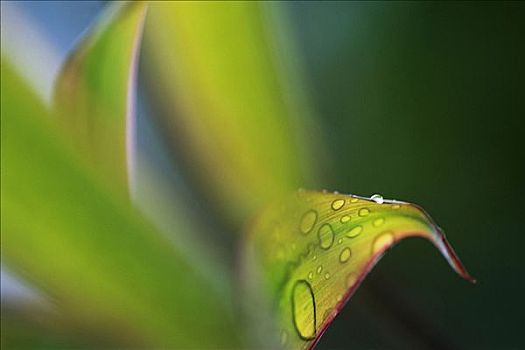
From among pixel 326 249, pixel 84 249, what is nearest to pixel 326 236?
pixel 326 249

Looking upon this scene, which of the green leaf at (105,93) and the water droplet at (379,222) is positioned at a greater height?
the green leaf at (105,93)

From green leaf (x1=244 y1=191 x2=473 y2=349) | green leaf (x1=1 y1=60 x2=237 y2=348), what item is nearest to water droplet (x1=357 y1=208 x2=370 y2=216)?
green leaf (x1=244 y1=191 x2=473 y2=349)

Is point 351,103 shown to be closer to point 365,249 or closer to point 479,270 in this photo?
point 479,270

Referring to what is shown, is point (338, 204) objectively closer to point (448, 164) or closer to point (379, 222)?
point (379, 222)

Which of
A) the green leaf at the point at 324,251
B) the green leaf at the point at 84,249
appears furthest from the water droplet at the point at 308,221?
the green leaf at the point at 84,249

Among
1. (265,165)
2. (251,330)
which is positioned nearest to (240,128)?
(265,165)

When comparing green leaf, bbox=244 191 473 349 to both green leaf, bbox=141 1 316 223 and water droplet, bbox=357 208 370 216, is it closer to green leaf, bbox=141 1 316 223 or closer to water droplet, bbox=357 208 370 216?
water droplet, bbox=357 208 370 216

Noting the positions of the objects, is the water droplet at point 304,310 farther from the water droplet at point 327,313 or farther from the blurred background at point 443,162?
the blurred background at point 443,162
